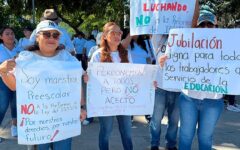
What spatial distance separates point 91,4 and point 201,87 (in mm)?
27454

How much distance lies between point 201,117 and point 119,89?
3.10 ft

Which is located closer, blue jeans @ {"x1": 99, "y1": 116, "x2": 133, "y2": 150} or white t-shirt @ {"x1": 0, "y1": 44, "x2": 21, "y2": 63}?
blue jeans @ {"x1": 99, "y1": 116, "x2": 133, "y2": 150}

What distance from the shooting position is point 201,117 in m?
4.30

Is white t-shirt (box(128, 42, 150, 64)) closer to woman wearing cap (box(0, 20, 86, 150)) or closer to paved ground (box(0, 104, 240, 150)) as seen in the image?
paved ground (box(0, 104, 240, 150))

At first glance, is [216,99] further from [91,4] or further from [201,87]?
[91,4]

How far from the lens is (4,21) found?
20703 mm

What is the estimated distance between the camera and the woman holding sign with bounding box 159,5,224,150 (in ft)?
13.9

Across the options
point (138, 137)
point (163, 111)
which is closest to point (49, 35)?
point (163, 111)

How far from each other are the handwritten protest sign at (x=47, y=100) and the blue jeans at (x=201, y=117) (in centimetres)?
111

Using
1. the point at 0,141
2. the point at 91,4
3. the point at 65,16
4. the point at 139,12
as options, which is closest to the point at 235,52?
the point at 139,12

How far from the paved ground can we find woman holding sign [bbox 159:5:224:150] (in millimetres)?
1593

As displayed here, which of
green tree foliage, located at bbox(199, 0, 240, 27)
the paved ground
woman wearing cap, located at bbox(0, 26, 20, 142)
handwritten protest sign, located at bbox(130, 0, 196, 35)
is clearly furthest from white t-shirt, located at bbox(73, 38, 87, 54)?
handwritten protest sign, located at bbox(130, 0, 196, 35)

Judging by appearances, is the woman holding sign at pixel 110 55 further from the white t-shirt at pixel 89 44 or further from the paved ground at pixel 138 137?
the white t-shirt at pixel 89 44

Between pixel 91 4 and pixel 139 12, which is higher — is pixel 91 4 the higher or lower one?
the higher one
